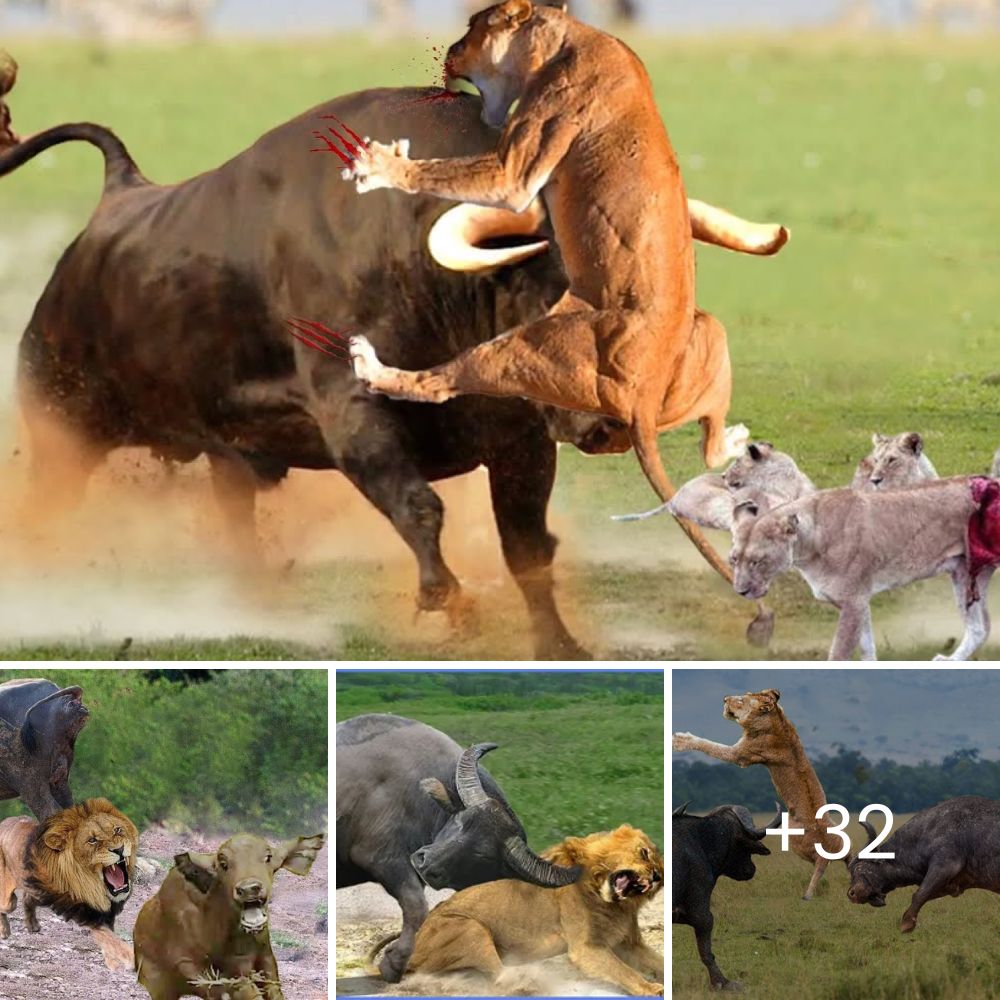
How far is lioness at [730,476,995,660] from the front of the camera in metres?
8.34

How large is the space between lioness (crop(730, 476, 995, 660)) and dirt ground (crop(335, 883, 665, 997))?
1.13 m

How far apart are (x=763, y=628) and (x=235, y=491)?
183 centimetres

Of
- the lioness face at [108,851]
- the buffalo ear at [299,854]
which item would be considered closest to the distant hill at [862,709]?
the buffalo ear at [299,854]

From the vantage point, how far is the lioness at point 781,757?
8.52m

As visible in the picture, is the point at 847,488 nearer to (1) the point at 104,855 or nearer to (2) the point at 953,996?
(2) the point at 953,996

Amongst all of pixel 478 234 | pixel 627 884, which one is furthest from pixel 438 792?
pixel 478 234

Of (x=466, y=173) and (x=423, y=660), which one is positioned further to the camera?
(x=423, y=660)

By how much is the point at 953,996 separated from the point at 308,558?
8.34 feet

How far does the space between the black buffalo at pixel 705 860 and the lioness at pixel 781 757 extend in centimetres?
16

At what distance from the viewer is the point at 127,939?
852 cm

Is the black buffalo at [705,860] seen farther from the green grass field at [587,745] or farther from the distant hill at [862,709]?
the distant hill at [862,709]

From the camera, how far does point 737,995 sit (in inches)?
333

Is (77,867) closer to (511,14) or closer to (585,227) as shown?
(585,227)

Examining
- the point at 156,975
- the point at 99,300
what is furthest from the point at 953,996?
the point at 99,300
